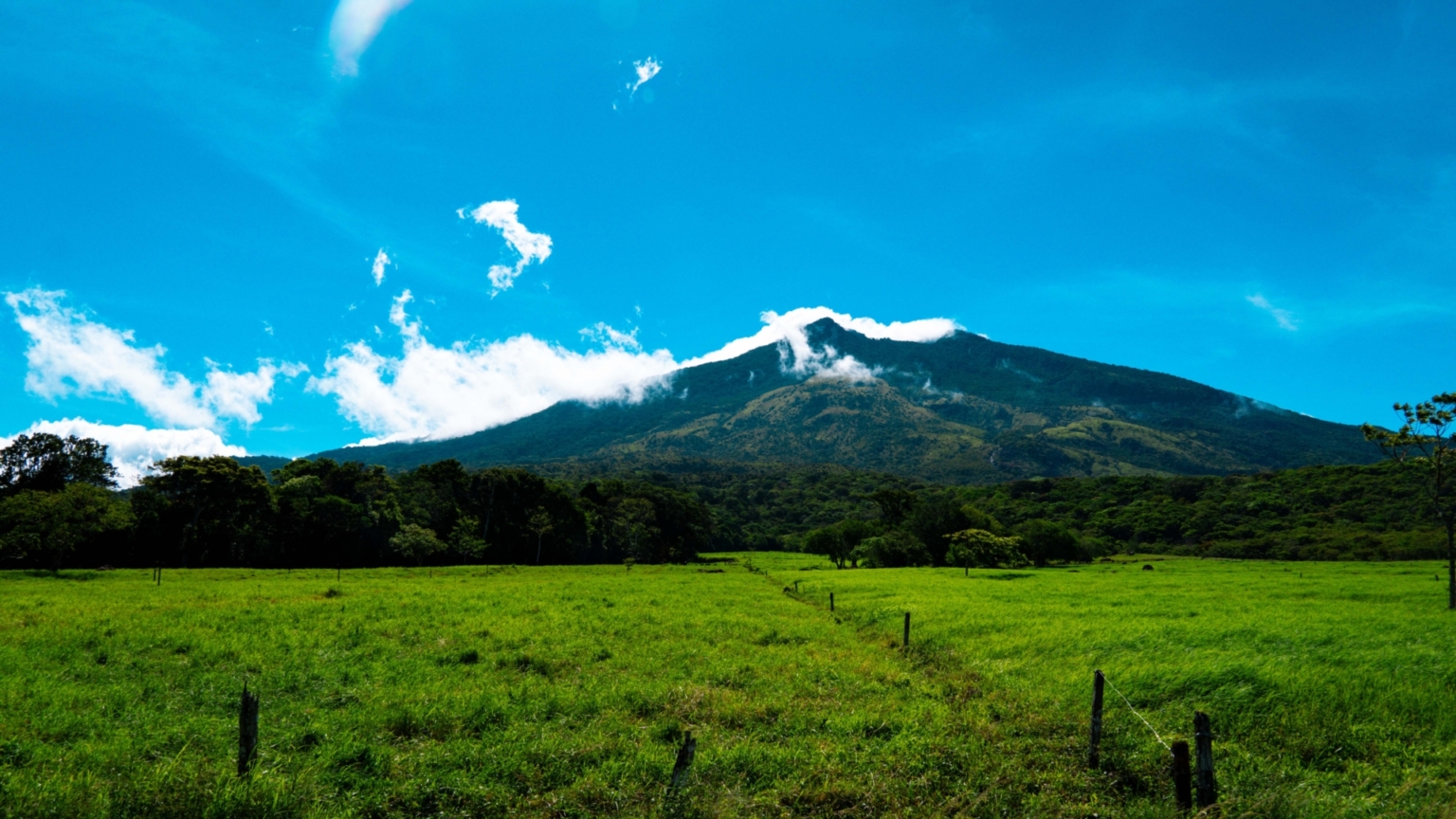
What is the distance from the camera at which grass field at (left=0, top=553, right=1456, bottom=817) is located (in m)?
10.1

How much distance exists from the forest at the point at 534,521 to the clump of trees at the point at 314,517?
0.58ft

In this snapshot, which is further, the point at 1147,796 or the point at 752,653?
the point at 752,653

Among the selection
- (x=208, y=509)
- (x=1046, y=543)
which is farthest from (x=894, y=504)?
(x=208, y=509)

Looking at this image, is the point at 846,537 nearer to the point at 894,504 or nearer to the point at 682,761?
the point at 894,504

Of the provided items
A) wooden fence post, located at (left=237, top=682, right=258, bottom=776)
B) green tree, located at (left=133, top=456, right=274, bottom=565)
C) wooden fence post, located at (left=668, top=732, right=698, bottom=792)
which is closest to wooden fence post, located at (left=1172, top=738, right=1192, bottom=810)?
wooden fence post, located at (left=668, top=732, right=698, bottom=792)

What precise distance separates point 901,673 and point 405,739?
12.9 meters

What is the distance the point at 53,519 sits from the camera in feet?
165

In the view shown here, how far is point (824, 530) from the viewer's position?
11356cm

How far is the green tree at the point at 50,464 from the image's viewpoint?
201 feet

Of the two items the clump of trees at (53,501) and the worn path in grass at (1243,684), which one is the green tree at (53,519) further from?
the worn path in grass at (1243,684)

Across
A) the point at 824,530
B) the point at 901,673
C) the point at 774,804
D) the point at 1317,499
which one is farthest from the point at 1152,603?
the point at 1317,499

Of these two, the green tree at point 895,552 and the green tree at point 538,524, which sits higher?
the green tree at point 538,524

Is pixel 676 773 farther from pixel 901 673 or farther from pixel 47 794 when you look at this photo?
pixel 901 673

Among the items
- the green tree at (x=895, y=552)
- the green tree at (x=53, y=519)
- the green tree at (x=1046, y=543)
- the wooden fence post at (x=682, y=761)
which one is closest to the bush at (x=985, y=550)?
the green tree at (x=895, y=552)
